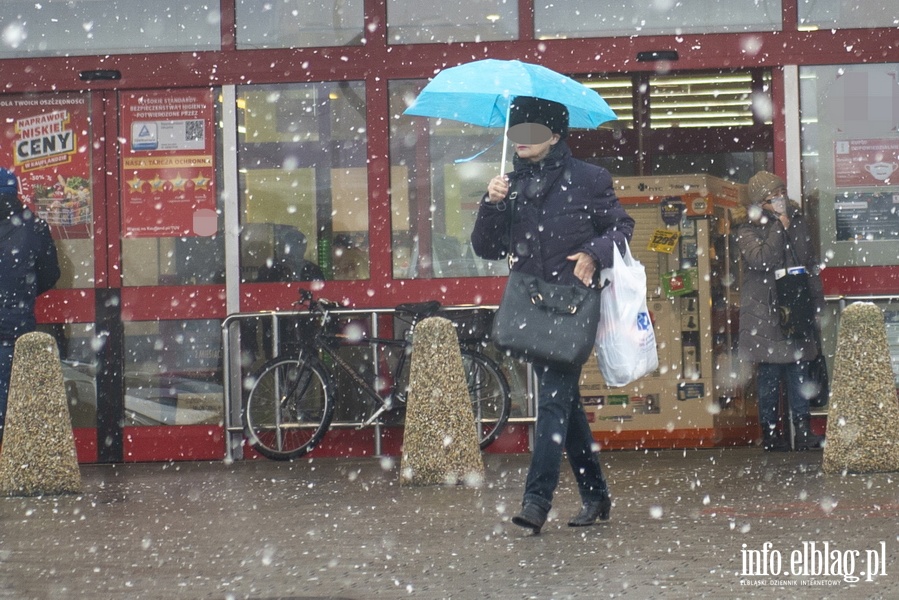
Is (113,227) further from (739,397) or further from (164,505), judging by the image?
(739,397)

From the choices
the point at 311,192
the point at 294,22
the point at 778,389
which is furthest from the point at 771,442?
the point at 294,22

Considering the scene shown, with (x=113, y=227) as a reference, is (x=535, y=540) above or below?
below

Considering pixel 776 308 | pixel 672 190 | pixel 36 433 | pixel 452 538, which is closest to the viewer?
pixel 452 538

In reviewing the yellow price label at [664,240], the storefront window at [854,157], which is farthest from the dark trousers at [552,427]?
the storefront window at [854,157]

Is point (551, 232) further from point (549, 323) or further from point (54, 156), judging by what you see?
point (54, 156)

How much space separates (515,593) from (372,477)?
407cm

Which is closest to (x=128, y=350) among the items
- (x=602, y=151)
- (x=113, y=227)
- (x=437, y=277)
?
(x=113, y=227)

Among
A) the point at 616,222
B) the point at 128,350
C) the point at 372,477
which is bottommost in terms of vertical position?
the point at 372,477

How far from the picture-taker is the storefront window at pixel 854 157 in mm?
10289

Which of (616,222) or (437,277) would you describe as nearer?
(616,222)

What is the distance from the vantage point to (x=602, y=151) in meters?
11.9

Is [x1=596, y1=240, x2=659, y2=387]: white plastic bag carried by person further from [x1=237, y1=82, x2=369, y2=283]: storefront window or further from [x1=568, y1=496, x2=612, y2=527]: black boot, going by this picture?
[x1=237, y1=82, x2=369, y2=283]: storefront window

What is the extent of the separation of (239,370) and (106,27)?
2.67 metres

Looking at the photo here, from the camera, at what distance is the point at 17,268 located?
905 centimetres
